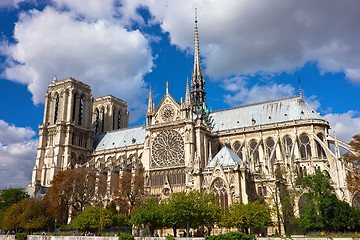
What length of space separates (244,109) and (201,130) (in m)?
11.6

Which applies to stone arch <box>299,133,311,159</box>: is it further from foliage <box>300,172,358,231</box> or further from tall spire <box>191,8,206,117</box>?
tall spire <box>191,8,206,117</box>

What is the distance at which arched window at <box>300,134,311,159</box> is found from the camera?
50.9 metres

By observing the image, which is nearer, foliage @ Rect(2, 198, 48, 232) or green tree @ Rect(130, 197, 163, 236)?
green tree @ Rect(130, 197, 163, 236)

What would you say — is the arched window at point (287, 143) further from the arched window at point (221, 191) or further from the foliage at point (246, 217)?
the foliage at point (246, 217)

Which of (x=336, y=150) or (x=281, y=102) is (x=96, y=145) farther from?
(x=336, y=150)

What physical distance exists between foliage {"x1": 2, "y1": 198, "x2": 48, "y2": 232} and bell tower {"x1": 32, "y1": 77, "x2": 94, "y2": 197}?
14083 mm

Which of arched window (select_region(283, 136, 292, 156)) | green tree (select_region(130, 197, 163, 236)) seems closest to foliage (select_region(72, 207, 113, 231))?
green tree (select_region(130, 197, 163, 236))

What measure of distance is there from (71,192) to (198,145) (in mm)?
20589

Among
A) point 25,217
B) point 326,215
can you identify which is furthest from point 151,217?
point 25,217

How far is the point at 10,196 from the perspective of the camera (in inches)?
2301

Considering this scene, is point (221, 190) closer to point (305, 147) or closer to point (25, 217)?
point (305, 147)

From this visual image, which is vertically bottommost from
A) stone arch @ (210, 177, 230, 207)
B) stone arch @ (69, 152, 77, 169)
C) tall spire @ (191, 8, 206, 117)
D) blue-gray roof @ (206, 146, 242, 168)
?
stone arch @ (210, 177, 230, 207)

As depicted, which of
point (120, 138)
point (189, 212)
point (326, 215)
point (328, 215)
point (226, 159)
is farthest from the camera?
point (120, 138)

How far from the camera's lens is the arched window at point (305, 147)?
50.9 meters
